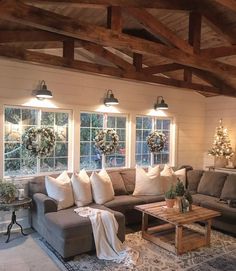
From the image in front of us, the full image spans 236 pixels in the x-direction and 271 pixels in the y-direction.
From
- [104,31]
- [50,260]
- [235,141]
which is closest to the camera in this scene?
[104,31]

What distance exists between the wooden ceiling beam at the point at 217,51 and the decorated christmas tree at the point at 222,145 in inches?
114

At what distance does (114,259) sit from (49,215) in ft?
3.51

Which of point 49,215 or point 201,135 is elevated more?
point 201,135

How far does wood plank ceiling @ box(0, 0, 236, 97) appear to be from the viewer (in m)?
2.65

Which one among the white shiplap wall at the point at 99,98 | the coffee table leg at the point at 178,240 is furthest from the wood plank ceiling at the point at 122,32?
the coffee table leg at the point at 178,240

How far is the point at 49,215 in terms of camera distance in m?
3.82

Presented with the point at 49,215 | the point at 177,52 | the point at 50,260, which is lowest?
the point at 50,260

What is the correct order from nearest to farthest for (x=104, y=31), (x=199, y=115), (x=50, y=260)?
1. (x=104, y=31)
2. (x=50, y=260)
3. (x=199, y=115)

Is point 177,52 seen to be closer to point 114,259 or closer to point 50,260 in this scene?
point 114,259

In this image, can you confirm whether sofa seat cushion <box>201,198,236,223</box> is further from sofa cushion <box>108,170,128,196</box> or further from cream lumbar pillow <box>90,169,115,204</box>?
cream lumbar pillow <box>90,169,115,204</box>

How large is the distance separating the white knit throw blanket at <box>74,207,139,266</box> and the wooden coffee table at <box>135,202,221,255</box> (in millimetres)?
508

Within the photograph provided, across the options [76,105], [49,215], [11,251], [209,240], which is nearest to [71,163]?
[76,105]

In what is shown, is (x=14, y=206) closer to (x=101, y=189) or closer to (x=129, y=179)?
(x=101, y=189)

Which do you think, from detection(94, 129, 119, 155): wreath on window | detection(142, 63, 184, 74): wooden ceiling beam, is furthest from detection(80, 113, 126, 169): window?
detection(142, 63, 184, 74): wooden ceiling beam
